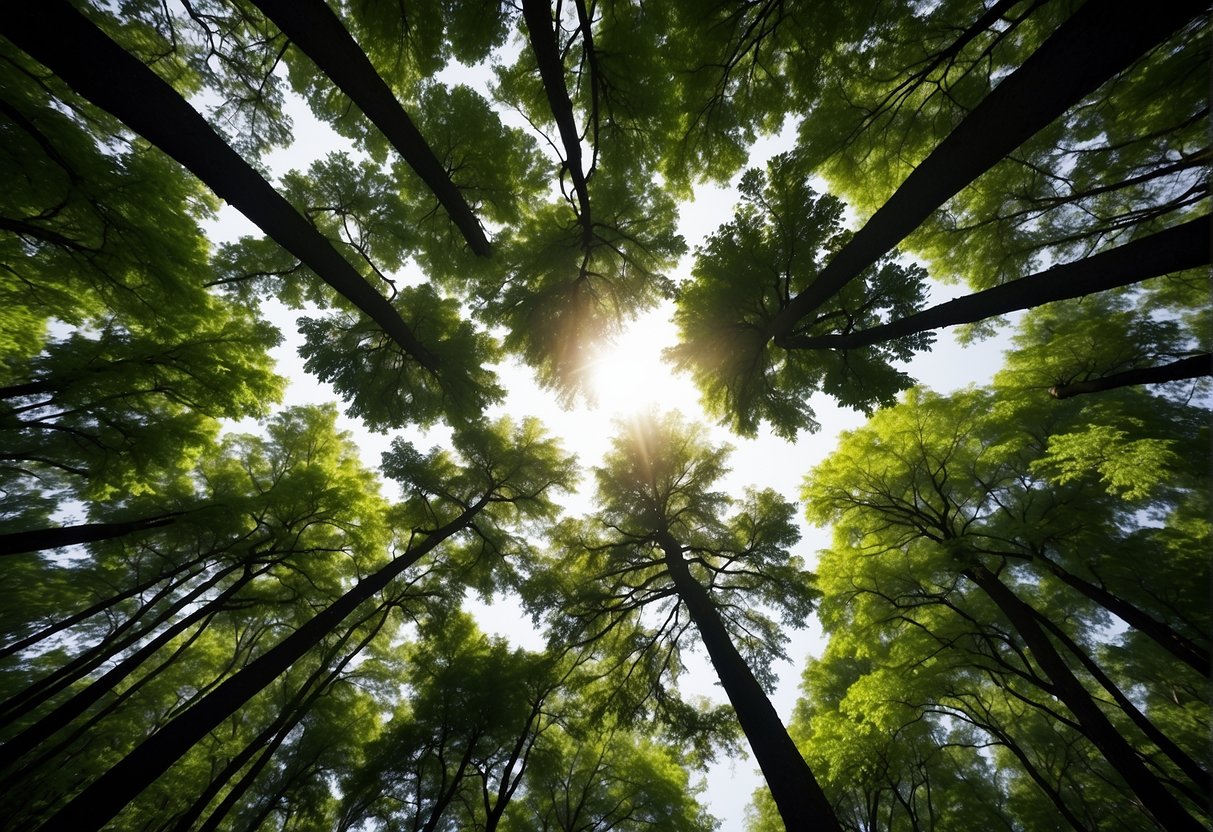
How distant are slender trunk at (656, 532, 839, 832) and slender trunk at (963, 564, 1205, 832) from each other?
13.6ft

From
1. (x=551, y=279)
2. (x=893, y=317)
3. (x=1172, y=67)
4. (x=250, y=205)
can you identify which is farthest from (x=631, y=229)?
(x=1172, y=67)

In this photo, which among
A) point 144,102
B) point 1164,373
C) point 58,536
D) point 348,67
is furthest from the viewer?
point 58,536

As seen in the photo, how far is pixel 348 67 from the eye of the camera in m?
3.62

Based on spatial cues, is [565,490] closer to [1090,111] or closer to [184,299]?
[184,299]

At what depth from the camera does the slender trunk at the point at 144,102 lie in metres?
2.29

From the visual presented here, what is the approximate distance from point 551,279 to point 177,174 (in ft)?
18.2

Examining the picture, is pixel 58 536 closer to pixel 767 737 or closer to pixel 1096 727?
pixel 767 737

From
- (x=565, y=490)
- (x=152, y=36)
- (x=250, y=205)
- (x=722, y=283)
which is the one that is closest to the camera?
(x=250, y=205)

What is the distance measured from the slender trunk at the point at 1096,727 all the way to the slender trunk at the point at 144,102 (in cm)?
1006

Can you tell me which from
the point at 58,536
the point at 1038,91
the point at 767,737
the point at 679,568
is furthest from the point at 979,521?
the point at 58,536

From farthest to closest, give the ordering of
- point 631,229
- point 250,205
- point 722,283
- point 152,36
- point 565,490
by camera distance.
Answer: point 565,490 < point 631,229 < point 722,283 < point 152,36 < point 250,205

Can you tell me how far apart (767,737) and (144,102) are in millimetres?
8267

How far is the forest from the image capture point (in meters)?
4.54

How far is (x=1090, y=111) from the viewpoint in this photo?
571 centimetres
